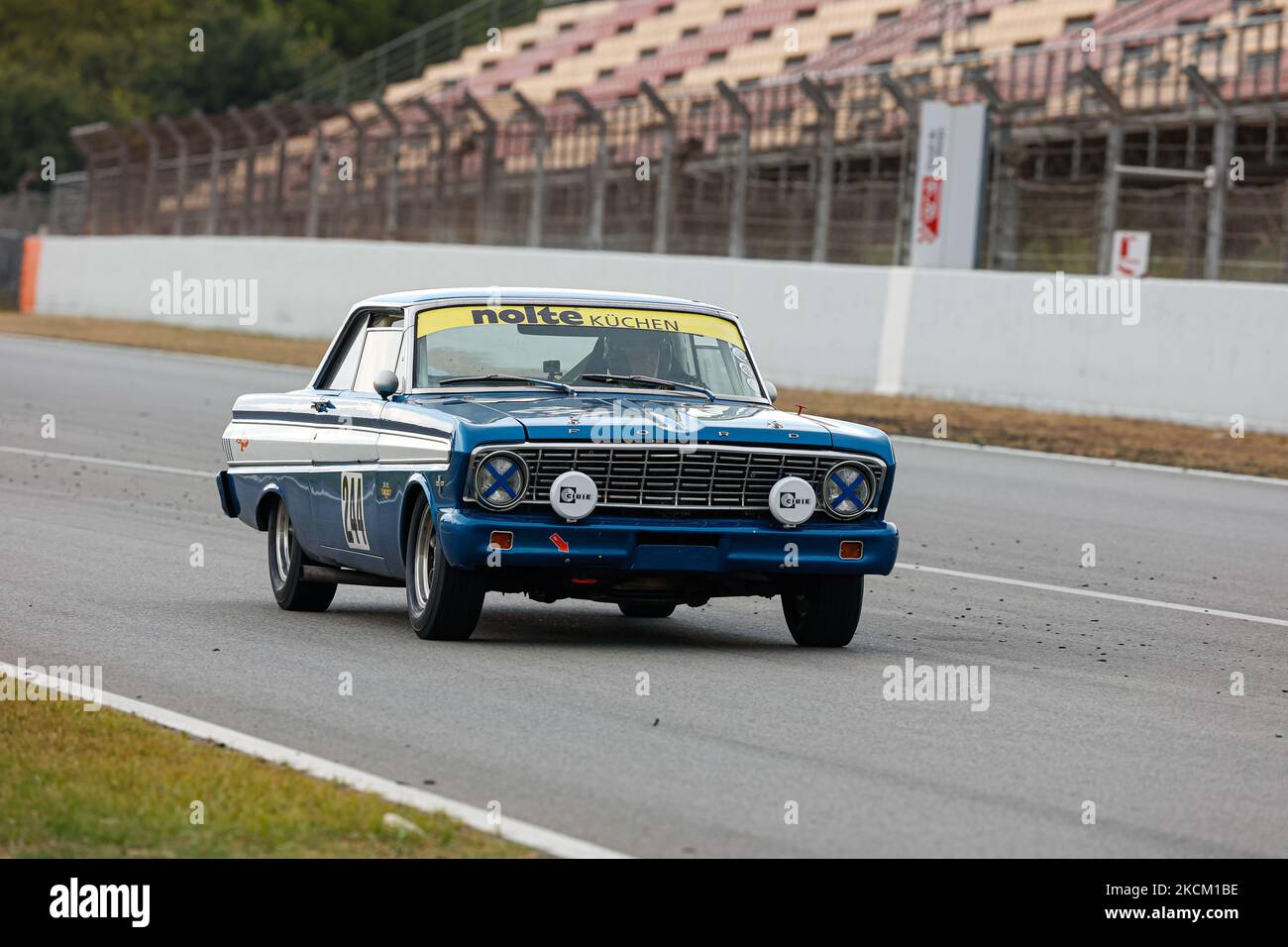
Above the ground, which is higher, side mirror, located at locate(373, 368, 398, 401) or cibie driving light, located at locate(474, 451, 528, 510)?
side mirror, located at locate(373, 368, 398, 401)

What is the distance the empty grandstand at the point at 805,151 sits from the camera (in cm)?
2270

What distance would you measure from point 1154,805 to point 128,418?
16388mm

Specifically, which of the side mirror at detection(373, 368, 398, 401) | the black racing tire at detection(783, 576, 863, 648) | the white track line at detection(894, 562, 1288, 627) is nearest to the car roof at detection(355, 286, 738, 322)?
the side mirror at detection(373, 368, 398, 401)

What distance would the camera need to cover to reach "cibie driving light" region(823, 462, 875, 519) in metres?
8.80

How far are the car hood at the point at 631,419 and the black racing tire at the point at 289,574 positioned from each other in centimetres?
125

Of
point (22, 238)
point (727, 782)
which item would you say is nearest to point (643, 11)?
point (22, 238)

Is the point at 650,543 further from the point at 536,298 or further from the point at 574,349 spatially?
the point at 536,298

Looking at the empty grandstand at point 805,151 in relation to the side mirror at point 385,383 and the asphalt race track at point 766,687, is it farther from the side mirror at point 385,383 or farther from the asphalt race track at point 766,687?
the side mirror at point 385,383

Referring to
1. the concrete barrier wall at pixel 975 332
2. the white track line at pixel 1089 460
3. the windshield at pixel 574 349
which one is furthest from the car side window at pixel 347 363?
the concrete barrier wall at pixel 975 332

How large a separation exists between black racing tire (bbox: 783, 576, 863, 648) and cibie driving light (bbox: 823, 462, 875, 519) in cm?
31

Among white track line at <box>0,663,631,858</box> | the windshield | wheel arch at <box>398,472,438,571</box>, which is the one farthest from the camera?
the windshield

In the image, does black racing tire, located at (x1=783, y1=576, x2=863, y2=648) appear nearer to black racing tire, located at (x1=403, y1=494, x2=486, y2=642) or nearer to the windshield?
the windshield

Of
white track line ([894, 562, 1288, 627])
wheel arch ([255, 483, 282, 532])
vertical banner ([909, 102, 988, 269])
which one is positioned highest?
vertical banner ([909, 102, 988, 269])

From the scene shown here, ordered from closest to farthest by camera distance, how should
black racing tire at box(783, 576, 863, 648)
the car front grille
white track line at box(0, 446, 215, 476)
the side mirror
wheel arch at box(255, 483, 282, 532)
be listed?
the car front grille → black racing tire at box(783, 576, 863, 648) → the side mirror → wheel arch at box(255, 483, 282, 532) → white track line at box(0, 446, 215, 476)
